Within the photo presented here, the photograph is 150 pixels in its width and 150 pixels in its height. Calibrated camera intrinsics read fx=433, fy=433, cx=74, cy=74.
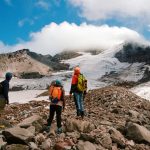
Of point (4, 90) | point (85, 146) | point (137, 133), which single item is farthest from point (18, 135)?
point (137, 133)

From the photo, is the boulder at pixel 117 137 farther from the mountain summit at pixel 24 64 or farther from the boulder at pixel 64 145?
the mountain summit at pixel 24 64

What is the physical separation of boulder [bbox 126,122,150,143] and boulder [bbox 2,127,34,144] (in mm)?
4318

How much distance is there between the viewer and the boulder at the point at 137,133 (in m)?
17.2

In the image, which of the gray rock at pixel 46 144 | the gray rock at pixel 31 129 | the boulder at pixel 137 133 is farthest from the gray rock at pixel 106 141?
the gray rock at pixel 31 129

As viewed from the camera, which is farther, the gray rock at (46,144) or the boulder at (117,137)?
the boulder at (117,137)

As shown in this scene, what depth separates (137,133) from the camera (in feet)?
57.1

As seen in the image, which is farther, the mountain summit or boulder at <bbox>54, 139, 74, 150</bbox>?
the mountain summit

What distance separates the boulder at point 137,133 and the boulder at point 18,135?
170 inches

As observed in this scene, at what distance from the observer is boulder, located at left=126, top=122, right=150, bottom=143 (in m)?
17.2

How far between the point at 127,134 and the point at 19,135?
488 cm

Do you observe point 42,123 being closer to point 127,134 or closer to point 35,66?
point 127,134

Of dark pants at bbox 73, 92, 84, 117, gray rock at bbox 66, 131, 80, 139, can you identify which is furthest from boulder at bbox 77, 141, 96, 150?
dark pants at bbox 73, 92, 84, 117

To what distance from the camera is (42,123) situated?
57.9ft

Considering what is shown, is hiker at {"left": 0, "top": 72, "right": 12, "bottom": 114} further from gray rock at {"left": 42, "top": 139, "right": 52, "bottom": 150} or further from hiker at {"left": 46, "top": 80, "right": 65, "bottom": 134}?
gray rock at {"left": 42, "top": 139, "right": 52, "bottom": 150}
